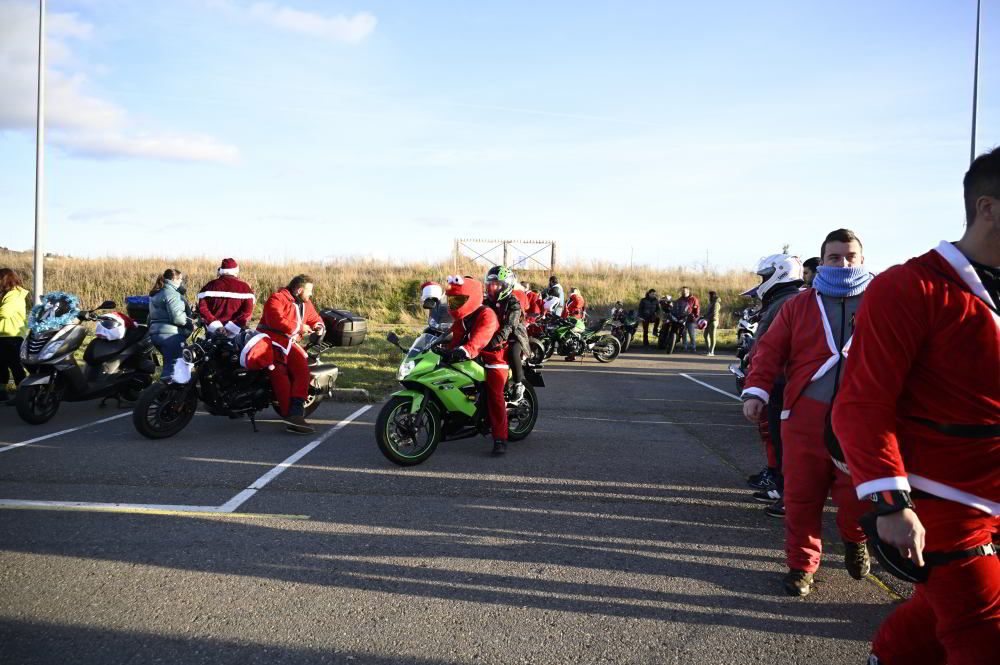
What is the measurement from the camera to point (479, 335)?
278 inches

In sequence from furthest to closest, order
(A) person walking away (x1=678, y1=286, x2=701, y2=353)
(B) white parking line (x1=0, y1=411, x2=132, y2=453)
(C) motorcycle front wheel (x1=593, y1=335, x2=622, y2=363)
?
(A) person walking away (x1=678, y1=286, x2=701, y2=353)
(C) motorcycle front wheel (x1=593, y1=335, x2=622, y2=363)
(B) white parking line (x1=0, y1=411, x2=132, y2=453)

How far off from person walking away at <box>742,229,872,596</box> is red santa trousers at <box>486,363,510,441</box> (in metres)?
3.34

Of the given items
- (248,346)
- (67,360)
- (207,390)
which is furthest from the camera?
(67,360)

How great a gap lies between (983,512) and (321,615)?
9.48ft

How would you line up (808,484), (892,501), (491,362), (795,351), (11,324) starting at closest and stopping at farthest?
(892,501) < (808,484) < (795,351) < (491,362) < (11,324)

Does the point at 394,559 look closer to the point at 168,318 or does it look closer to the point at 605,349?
the point at 168,318

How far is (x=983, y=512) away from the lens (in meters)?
2.16

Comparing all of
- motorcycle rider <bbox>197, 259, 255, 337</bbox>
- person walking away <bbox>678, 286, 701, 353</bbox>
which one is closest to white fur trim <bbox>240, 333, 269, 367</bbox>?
motorcycle rider <bbox>197, 259, 255, 337</bbox>

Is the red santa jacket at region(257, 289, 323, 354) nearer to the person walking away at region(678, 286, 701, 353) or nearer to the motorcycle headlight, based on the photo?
the motorcycle headlight

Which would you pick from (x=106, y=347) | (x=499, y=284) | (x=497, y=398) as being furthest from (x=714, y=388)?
(x=106, y=347)

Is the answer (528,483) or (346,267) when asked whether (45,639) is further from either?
(346,267)

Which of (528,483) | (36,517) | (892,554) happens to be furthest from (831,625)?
(36,517)

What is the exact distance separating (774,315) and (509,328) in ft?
9.93

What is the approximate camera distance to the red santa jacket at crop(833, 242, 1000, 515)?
6.97 ft
